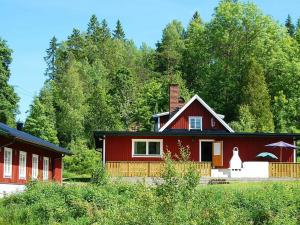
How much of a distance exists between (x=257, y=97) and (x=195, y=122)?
726 inches

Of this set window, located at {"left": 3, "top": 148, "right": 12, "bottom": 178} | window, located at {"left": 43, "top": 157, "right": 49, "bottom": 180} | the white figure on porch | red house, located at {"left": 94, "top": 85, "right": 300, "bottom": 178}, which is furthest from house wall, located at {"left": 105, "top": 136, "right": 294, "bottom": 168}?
window, located at {"left": 3, "top": 148, "right": 12, "bottom": 178}

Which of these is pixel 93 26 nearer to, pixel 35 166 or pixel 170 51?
pixel 170 51

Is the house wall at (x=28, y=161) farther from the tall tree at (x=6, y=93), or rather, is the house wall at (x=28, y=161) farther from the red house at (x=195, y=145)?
the tall tree at (x=6, y=93)

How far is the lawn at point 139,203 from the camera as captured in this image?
1151 cm

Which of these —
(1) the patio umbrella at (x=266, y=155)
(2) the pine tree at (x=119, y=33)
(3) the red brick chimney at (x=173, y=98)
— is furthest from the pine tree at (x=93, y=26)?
(1) the patio umbrella at (x=266, y=155)

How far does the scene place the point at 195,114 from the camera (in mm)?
42062

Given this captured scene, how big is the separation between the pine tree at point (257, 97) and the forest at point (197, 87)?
0.10 metres

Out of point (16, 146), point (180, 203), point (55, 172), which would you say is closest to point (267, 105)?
point (55, 172)

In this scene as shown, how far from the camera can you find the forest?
55.9 meters

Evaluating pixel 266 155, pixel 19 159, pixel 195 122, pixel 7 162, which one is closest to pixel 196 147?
pixel 195 122

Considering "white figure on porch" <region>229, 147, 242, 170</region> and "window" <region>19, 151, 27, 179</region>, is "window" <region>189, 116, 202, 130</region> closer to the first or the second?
"white figure on porch" <region>229, 147, 242, 170</region>

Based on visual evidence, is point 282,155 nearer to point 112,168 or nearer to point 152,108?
point 112,168

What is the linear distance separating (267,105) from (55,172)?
26.0 meters

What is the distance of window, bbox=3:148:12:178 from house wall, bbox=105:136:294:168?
10.4 meters
